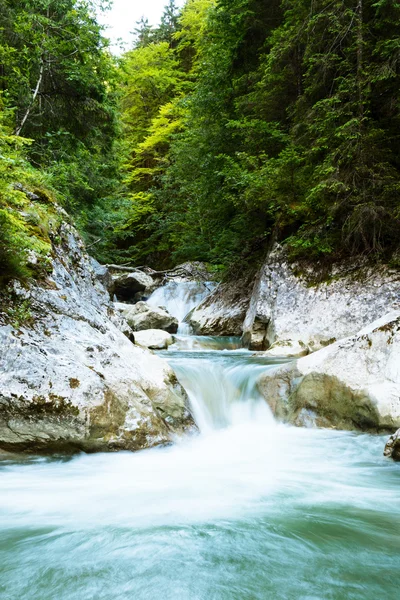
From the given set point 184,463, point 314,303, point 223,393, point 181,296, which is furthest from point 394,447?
point 181,296

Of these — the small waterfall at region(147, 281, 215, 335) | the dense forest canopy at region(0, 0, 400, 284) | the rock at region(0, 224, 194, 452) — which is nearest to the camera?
the rock at region(0, 224, 194, 452)

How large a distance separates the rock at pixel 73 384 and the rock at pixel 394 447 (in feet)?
6.65

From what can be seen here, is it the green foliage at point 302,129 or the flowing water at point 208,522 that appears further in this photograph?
the green foliage at point 302,129

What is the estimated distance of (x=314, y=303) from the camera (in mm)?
8125

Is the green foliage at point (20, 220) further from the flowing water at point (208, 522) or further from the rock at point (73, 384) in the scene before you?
the flowing water at point (208, 522)

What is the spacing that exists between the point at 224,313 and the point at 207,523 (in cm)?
914

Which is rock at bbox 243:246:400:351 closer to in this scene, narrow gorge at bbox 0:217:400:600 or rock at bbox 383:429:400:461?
narrow gorge at bbox 0:217:400:600

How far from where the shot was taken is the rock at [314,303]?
744 centimetres

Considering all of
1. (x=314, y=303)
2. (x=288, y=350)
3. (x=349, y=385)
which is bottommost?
(x=349, y=385)

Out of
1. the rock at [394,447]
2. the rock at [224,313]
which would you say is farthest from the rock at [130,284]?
the rock at [394,447]

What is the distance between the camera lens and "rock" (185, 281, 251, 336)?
11.2 metres

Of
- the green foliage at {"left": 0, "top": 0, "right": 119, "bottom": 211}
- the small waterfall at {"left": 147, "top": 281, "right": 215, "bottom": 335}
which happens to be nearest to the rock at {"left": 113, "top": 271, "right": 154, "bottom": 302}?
the small waterfall at {"left": 147, "top": 281, "right": 215, "bottom": 335}

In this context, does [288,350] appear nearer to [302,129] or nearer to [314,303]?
[314,303]

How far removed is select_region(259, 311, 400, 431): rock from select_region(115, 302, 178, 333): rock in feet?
23.5
